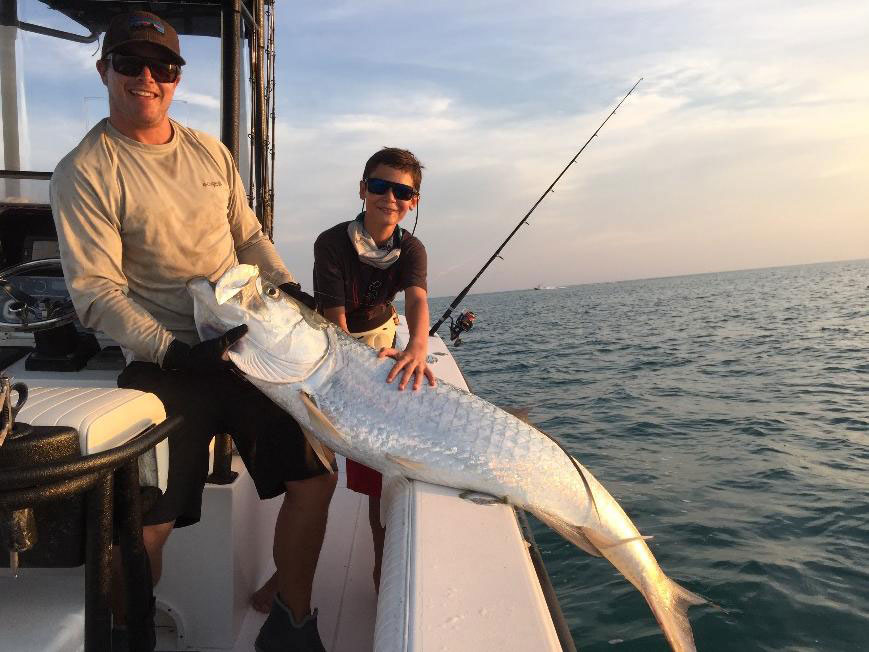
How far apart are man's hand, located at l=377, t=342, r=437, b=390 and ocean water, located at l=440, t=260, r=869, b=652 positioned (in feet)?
5.65

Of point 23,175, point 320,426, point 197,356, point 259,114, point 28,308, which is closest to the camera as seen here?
point 197,356

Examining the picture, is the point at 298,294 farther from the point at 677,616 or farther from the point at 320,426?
the point at 677,616

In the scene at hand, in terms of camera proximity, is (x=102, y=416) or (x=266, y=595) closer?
(x=102, y=416)

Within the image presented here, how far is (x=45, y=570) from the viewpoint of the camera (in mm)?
1926

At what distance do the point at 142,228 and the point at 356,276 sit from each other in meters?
1.21

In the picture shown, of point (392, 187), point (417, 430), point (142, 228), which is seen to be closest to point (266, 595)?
point (417, 430)

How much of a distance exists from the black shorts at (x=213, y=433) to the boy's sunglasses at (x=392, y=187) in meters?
1.22

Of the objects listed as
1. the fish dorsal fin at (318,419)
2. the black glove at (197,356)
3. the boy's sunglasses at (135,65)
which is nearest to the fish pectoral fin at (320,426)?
the fish dorsal fin at (318,419)

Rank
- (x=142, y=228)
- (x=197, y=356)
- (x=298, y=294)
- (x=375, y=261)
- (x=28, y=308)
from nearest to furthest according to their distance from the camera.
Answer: (x=197, y=356)
(x=142, y=228)
(x=298, y=294)
(x=28, y=308)
(x=375, y=261)

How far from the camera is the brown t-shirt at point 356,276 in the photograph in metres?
3.21

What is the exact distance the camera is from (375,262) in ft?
10.7

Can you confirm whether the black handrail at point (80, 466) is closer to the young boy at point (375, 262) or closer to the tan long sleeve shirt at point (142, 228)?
the tan long sleeve shirt at point (142, 228)

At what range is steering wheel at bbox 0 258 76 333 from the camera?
2.82 meters

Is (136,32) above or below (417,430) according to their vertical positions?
above
